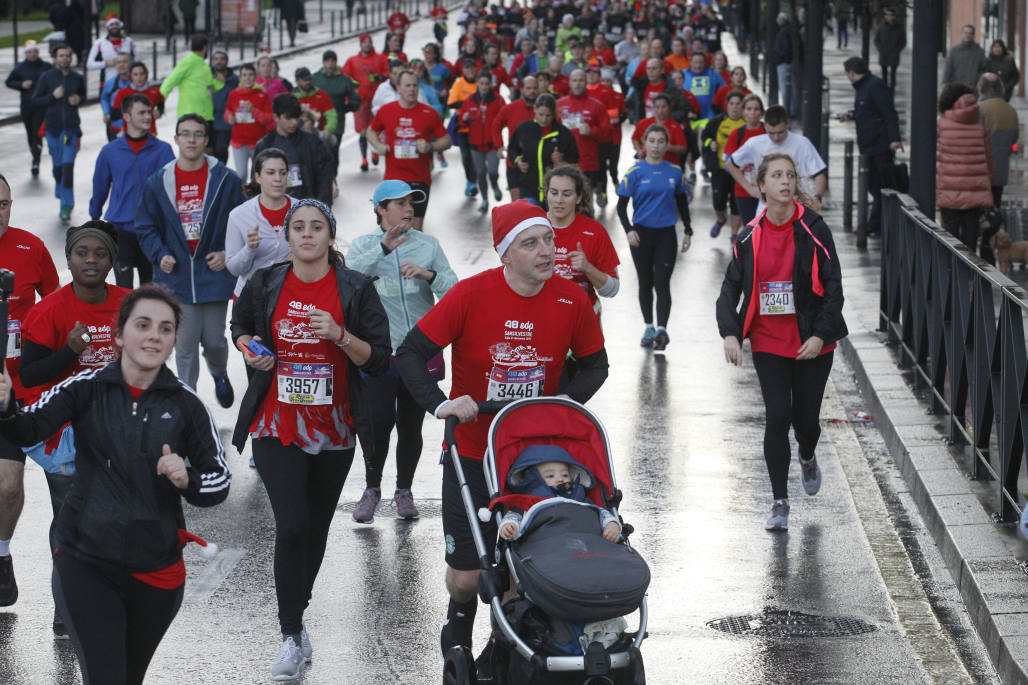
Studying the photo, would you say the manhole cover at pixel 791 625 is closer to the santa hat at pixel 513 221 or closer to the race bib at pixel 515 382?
the race bib at pixel 515 382

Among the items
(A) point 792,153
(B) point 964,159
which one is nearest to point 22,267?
(A) point 792,153

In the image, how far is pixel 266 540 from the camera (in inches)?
339

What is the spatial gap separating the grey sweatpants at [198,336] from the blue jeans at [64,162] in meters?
10.3

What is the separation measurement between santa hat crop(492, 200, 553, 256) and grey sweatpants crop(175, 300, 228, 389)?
453 cm

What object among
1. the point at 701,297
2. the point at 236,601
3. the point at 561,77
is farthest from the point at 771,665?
the point at 561,77

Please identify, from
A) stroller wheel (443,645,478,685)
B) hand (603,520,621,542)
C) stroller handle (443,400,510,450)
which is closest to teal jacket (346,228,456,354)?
stroller handle (443,400,510,450)

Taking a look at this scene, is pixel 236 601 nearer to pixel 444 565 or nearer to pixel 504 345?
pixel 444 565

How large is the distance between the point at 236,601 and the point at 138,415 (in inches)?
92.0

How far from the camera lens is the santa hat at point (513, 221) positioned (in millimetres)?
6246

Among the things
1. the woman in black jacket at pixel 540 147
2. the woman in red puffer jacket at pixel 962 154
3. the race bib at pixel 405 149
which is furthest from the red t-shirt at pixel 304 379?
the race bib at pixel 405 149

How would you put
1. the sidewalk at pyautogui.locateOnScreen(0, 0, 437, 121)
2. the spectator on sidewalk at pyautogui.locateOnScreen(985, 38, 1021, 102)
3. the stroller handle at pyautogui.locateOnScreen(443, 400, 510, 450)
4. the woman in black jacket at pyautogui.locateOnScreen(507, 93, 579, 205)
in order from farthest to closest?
the sidewalk at pyautogui.locateOnScreen(0, 0, 437, 121) < the spectator on sidewalk at pyautogui.locateOnScreen(985, 38, 1021, 102) < the woman in black jacket at pyautogui.locateOnScreen(507, 93, 579, 205) < the stroller handle at pyautogui.locateOnScreen(443, 400, 510, 450)

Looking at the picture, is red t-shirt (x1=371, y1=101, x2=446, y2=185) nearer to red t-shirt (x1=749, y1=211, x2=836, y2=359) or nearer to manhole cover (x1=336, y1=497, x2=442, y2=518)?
manhole cover (x1=336, y1=497, x2=442, y2=518)

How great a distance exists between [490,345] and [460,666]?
1.16 m

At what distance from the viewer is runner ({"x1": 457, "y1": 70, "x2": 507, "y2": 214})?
2178 cm
